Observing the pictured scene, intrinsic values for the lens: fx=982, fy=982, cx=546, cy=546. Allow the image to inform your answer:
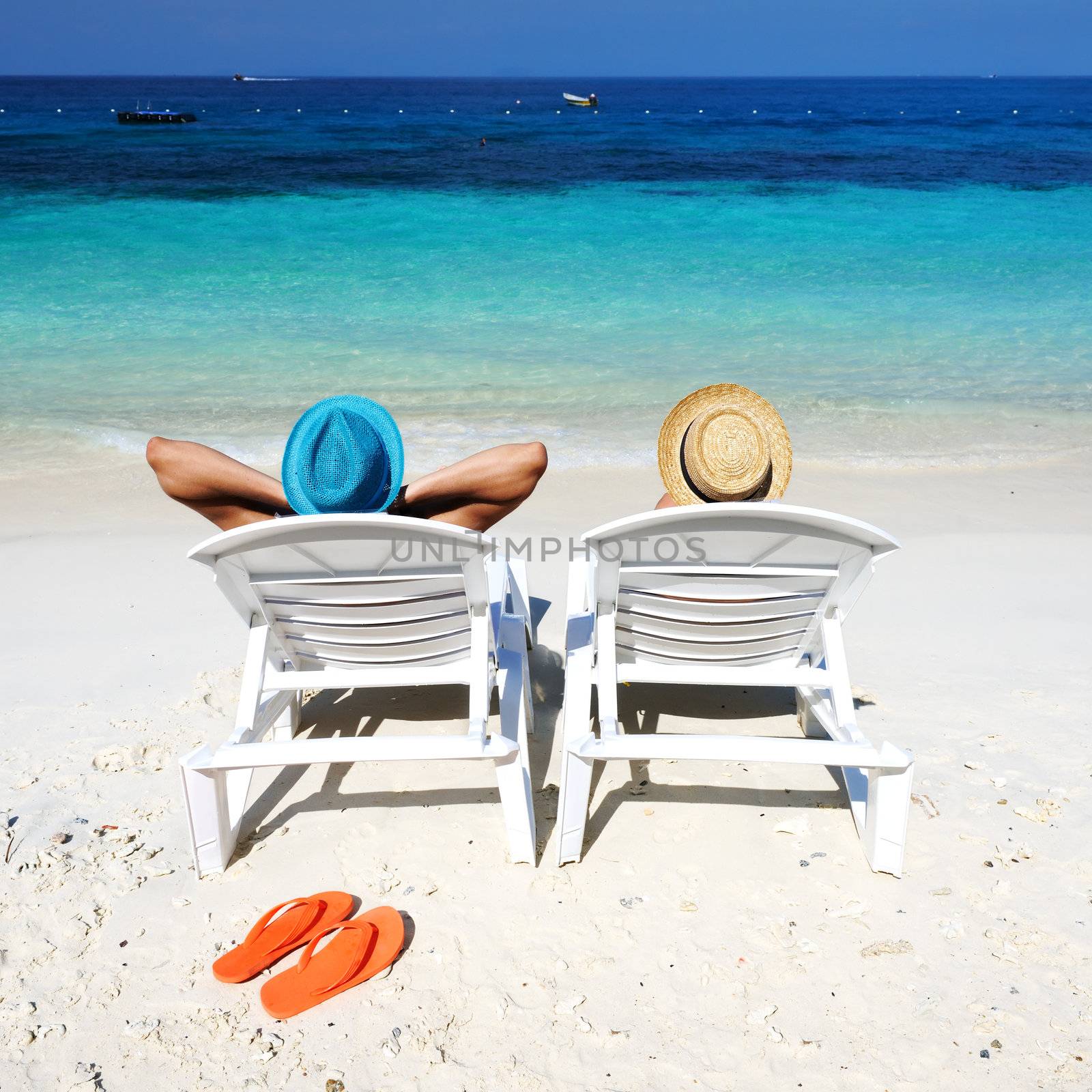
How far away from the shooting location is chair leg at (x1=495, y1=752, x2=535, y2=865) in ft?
9.23

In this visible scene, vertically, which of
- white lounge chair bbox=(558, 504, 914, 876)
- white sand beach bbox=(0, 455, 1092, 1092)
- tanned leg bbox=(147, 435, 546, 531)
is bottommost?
white sand beach bbox=(0, 455, 1092, 1092)

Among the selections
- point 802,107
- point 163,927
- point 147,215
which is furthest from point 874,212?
point 802,107

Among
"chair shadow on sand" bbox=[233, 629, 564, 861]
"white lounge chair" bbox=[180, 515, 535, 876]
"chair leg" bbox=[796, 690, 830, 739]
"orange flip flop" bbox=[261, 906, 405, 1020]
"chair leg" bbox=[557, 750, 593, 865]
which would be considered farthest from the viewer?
"chair leg" bbox=[796, 690, 830, 739]

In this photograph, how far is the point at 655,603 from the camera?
9.86 ft

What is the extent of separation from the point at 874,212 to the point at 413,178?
35.9ft

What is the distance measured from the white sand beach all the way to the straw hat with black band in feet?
3.06

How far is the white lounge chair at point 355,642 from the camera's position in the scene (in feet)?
8.70

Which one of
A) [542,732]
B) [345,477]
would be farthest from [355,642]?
[542,732]

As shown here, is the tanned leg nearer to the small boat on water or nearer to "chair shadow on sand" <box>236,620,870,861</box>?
"chair shadow on sand" <box>236,620,870,861</box>

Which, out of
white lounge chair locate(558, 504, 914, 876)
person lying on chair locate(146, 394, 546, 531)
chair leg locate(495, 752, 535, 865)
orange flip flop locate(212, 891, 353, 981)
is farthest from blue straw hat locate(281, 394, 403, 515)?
orange flip flop locate(212, 891, 353, 981)

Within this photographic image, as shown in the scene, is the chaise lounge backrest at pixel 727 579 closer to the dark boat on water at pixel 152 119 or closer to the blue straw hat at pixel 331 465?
the blue straw hat at pixel 331 465

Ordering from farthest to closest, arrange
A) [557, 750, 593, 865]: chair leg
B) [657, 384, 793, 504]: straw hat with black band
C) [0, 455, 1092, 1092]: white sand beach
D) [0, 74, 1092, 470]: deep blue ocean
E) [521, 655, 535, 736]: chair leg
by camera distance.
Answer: [0, 74, 1092, 470]: deep blue ocean → [521, 655, 535, 736]: chair leg → [657, 384, 793, 504]: straw hat with black band → [557, 750, 593, 865]: chair leg → [0, 455, 1092, 1092]: white sand beach

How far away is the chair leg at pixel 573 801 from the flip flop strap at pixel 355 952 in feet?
1.91

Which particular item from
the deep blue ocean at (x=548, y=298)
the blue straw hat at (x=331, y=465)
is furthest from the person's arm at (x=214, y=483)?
the deep blue ocean at (x=548, y=298)
